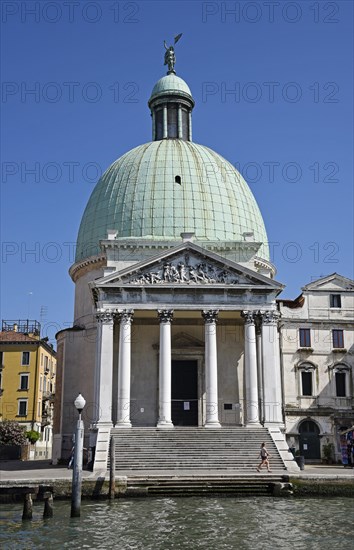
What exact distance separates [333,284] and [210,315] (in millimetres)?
13215

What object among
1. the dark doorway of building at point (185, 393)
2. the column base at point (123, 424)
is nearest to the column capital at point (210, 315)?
the dark doorway of building at point (185, 393)

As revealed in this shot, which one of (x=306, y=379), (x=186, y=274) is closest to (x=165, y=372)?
(x=186, y=274)

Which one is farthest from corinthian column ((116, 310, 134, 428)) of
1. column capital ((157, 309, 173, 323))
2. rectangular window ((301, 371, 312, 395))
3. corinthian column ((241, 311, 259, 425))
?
rectangular window ((301, 371, 312, 395))

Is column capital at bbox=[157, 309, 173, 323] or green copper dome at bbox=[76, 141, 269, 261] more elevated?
green copper dome at bbox=[76, 141, 269, 261]

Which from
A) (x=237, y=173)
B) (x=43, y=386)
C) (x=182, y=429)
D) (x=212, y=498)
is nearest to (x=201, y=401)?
(x=182, y=429)

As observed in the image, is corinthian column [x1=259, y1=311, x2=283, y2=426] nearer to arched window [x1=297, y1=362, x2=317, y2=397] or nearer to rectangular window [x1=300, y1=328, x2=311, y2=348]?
arched window [x1=297, y1=362, x2=317, y2=397]

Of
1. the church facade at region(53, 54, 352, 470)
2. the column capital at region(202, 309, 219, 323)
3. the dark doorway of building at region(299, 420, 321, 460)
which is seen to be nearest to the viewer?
the church facade at region(53, 54, 352, 470)

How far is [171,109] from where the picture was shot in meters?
47.7

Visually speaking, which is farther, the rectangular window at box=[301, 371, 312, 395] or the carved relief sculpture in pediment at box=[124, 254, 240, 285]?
the rectangular window at box=[301, 371, 312, 395]

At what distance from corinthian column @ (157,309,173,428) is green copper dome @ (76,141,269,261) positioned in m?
7.02

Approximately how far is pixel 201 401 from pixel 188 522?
1858 centimetres

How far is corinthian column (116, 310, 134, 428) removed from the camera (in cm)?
3253

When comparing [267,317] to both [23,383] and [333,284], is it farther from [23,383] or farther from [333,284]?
[23,383]

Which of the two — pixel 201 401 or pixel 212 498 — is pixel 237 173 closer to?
pixel 201 401
